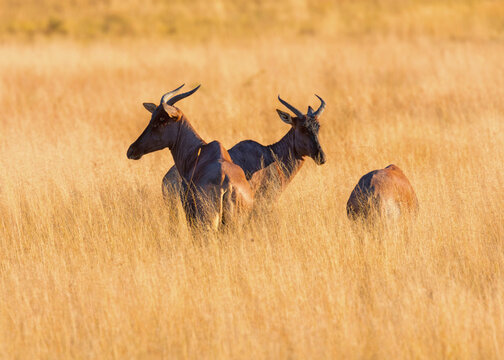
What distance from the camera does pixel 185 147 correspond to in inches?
333

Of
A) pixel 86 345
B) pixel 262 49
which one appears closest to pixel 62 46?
pixel 262 49

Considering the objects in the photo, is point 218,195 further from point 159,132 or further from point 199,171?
point 159,132

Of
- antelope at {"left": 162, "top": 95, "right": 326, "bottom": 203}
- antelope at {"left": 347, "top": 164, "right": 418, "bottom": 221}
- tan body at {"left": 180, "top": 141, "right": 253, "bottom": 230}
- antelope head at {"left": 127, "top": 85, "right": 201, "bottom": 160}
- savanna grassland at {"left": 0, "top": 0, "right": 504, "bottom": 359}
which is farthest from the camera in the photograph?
antelope at {"left": 162, "top": 95, "right": 326, "bottom": 203}

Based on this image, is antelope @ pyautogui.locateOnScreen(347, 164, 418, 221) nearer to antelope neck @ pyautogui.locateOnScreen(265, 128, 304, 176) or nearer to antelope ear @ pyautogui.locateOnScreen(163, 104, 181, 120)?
antelope neck @ pyautogui.locateOnScreen(265, 128, 304, 176)

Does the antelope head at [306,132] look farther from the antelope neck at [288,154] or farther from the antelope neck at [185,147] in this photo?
the antelope neck at [185,147]

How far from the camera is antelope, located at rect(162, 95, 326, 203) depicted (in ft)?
29.0

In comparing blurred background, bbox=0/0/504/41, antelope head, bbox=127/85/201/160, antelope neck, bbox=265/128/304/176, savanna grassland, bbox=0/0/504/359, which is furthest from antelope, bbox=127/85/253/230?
blurred background, bbox=0/0/504/41

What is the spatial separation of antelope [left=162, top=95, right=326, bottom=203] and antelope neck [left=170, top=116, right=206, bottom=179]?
0.37 meters

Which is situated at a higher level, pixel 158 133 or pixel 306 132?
pixel 158 133

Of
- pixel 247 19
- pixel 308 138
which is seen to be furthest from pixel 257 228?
pixel 247 19

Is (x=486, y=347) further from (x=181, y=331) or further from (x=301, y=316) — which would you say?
(x=181, y=331)

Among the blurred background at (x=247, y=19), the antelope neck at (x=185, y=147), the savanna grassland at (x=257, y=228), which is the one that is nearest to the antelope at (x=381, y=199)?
the savanna grassland at (x=257, y=228)

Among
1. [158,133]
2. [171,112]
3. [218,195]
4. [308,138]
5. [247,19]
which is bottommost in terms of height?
[218,195]

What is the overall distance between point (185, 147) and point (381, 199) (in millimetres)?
2268
